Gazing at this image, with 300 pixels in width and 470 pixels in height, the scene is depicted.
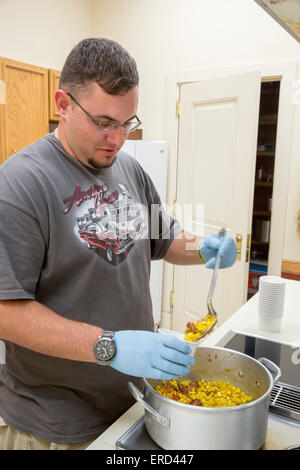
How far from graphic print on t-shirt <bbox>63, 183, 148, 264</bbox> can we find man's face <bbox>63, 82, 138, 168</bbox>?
0.33 ft

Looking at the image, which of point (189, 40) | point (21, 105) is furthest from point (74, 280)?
point (189, 40)

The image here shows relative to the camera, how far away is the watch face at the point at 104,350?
0.94 meters

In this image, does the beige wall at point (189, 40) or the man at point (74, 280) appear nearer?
the man at point (74, 280)

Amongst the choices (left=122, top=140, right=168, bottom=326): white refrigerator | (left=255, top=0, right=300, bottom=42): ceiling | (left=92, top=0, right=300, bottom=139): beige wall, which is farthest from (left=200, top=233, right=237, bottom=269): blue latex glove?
(left=92, top=0, right=300, bottom=139): beige wall

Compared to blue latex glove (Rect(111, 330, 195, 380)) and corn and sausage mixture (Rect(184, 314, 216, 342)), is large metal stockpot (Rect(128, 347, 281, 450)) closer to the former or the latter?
blue latex glove (Rect(111, 330, 195, 380))

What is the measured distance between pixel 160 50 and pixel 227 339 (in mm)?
2640

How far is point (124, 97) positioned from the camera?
1.11 m

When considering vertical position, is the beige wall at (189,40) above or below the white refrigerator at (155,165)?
above

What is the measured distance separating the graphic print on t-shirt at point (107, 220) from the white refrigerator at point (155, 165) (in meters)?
1.79

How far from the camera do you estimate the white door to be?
2711 millimetres

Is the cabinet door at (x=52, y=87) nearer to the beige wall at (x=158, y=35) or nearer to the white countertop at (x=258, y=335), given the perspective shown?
the beige wall at (x=158, y=35)

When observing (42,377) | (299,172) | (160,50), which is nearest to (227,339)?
(42,377)

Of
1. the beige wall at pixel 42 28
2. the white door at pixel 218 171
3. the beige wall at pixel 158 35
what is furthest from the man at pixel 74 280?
the beige wall at pixel 42 28
